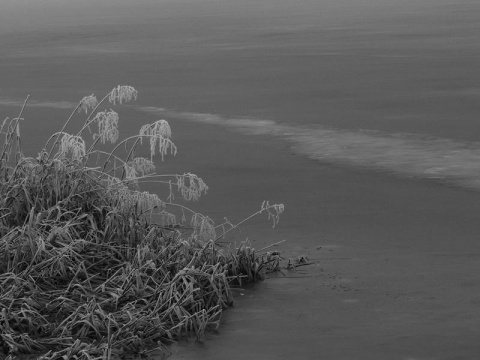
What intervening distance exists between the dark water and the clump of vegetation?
15.1 ft

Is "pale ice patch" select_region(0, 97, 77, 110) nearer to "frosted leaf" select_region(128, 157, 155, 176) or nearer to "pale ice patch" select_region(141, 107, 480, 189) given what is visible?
"pale ice patch" select_region(141, 107, 480, 189)

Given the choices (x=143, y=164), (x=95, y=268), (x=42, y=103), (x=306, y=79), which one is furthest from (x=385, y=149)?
(x=306, y=79)

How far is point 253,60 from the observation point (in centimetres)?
2825

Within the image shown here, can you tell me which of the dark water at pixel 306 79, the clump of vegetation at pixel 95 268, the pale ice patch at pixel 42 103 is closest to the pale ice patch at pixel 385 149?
the dark water at pixel 306 79

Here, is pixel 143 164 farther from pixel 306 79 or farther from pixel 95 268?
pixel 306 79

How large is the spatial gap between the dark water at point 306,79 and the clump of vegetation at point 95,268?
4612mm

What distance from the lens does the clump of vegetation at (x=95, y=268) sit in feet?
23.9

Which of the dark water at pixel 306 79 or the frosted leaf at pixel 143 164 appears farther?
the dark water at pixel 306 79

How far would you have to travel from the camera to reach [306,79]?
77.0 feet

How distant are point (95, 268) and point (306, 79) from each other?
50.9 feet

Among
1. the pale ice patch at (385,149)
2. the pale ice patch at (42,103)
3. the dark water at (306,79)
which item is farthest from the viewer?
the pale ice patch at (42,103)

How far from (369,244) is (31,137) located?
28.2 ft

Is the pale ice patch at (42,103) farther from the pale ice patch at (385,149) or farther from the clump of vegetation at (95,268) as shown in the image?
the clump of vegetation at (95,268)

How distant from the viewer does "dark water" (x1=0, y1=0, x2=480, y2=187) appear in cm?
1527
